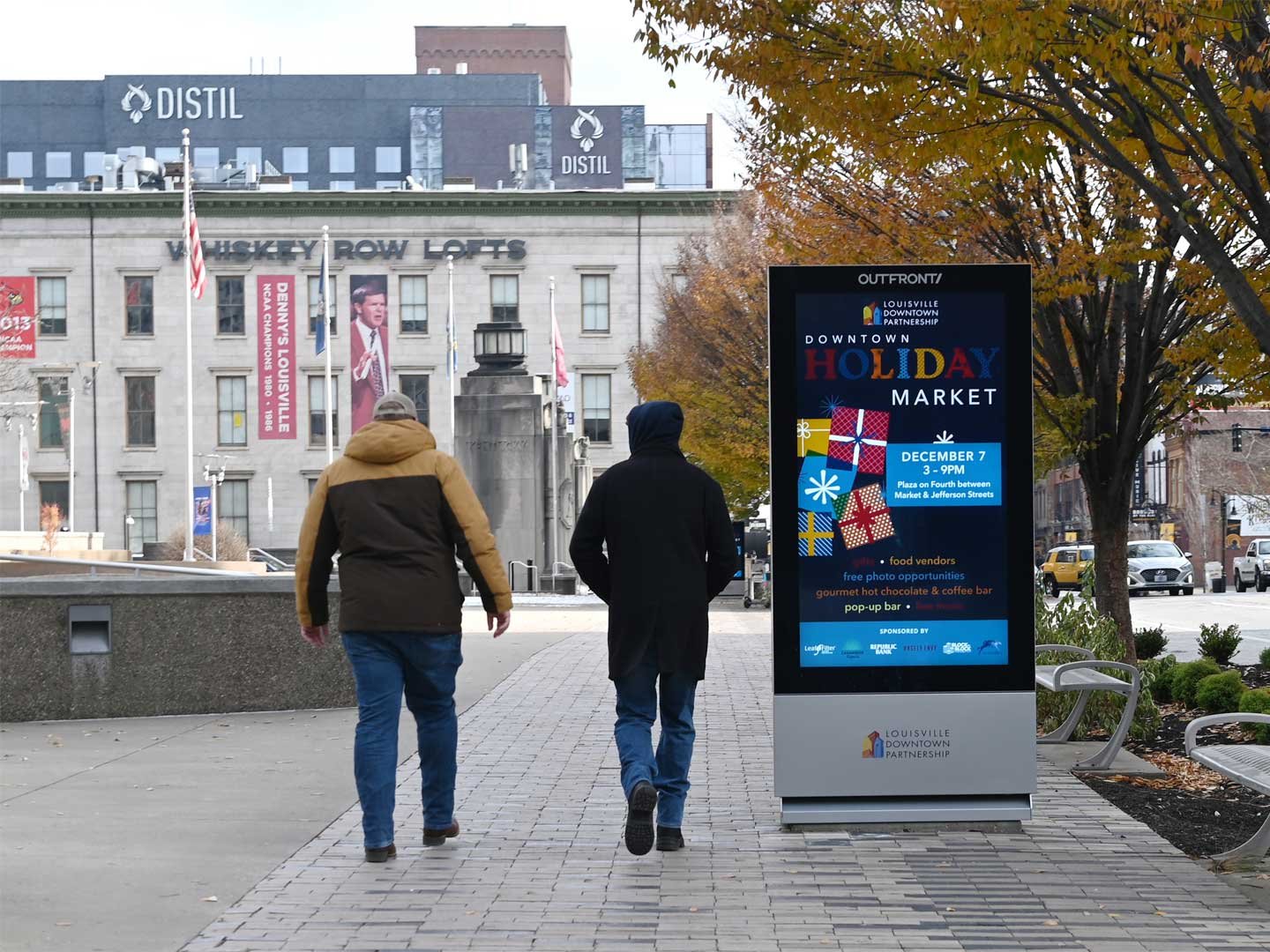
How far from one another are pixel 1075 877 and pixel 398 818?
3180 mm

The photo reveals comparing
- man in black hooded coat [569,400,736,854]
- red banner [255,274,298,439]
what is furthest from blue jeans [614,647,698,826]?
red banner [255,274,298,439]

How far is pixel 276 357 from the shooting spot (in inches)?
2494

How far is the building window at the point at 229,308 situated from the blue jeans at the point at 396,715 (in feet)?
208

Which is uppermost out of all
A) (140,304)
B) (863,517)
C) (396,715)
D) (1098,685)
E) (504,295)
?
(504,295)

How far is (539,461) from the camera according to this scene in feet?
146

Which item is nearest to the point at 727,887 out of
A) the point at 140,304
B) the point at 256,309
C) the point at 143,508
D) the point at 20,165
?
the point at 256,309

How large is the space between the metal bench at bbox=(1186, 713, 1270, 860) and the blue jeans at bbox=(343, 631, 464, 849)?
3109 mm

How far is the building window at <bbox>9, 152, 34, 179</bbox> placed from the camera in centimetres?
9950

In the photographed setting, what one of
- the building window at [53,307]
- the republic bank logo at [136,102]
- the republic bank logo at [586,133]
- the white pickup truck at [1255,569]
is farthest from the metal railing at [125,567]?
the republic bank logo at [136,102]

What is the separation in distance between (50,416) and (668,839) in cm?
6597

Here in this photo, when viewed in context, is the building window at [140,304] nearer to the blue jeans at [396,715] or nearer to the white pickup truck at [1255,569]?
the white pickup truck at [1255,569]

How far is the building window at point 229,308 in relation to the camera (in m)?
68.9

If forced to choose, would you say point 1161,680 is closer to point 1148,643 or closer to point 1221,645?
point 1221,645

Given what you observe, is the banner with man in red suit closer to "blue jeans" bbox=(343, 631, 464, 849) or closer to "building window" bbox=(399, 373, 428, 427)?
"building window" bbox=(399, 373, 428, 427)
